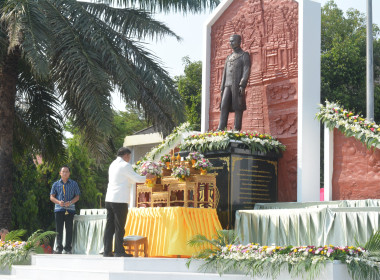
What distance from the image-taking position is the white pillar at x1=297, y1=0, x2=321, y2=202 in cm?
1322

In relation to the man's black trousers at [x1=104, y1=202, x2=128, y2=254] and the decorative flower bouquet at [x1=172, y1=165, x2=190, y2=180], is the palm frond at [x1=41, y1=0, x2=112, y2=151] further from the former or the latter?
the man's black trousers at [x1=104, y1=202, x2=128, y2=254]

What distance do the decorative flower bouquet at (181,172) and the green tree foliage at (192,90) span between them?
17116mm

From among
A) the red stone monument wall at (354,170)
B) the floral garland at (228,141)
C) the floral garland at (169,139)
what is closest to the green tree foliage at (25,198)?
the floral garland at (169,139)

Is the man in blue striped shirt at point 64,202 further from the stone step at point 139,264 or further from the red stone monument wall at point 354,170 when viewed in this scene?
the red stone monument wall at point 354,170

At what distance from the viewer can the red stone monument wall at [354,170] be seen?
1234cm

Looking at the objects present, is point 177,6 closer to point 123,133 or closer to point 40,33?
point 40,33

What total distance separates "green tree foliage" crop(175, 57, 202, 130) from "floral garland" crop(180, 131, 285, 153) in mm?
14933

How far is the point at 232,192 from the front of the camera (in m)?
12.7

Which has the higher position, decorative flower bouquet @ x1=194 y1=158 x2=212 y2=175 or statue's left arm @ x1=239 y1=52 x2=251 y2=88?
statue's left arm @ x1=239 y1=52 x2=251 y2=88

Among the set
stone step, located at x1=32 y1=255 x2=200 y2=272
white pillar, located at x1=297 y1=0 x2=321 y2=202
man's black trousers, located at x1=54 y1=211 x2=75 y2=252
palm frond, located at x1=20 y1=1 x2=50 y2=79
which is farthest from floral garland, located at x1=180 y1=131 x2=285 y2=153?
stone step, located at x1=32 y1=255 x2=200 y2=272

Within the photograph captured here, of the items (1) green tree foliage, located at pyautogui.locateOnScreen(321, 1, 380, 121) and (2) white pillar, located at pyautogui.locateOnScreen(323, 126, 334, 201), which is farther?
(1) green tree foliage, located at pyautogui.locateOnScreen(321, 1, 380, 121)

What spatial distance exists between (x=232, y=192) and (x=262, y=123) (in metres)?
2.31

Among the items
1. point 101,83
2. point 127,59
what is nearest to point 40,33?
point 101,83

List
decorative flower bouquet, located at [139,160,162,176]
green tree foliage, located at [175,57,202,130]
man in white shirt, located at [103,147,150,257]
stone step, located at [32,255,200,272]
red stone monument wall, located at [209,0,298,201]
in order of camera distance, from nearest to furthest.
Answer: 1. stone step, located at [32,255,200,272]
2. man in white shirt, located at [103,147,150,257]
3. decorative flower bouquet, located at [139,160,162,176]
4. red stone monument wall, located at [209,0,298,201]
5. green tree foliage, located at [175,57,202,130]
